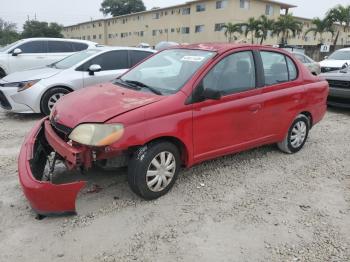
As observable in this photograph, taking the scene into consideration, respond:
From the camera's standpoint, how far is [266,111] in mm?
4699

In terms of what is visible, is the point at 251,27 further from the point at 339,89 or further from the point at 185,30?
the point at 339,89

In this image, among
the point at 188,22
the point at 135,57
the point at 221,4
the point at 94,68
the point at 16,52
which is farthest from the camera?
the point at 188,22

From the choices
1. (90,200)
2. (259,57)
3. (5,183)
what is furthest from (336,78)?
(5,183)

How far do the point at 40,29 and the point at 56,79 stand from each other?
2403 inches

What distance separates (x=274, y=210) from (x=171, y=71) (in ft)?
6.70

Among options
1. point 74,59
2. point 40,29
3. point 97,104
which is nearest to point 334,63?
point 74,59

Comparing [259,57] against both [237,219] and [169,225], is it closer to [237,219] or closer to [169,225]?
[237,219]

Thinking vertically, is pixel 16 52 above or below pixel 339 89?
above

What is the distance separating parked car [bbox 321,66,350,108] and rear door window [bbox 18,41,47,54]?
27.9ft

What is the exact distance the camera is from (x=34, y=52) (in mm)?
11062

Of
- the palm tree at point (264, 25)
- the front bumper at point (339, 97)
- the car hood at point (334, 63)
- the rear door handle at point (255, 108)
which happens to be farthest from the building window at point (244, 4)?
the rear door handle at point (255, 108)

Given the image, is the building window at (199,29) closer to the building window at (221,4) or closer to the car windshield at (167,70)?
the building window at (221,4)

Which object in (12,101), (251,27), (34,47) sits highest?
(251,27)

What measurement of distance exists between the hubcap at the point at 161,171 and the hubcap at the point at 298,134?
7.91 ft
